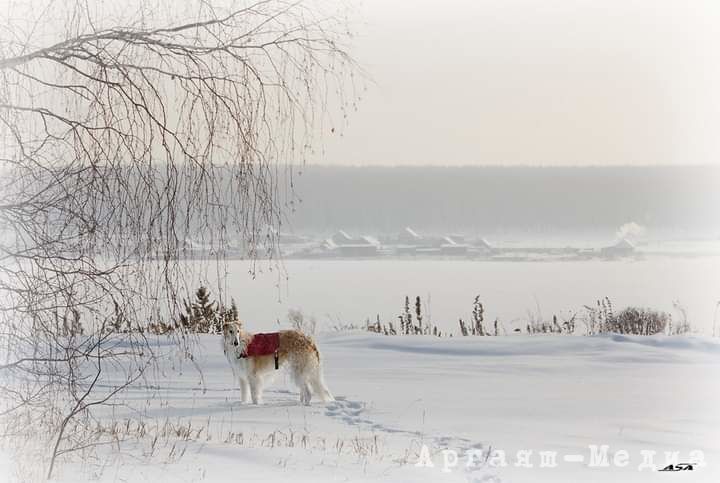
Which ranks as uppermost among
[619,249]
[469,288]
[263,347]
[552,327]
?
[619,249]

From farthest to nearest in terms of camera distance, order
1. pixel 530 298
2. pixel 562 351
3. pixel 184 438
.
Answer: pixel 530 298, pixel 562 351, pixel 184 438

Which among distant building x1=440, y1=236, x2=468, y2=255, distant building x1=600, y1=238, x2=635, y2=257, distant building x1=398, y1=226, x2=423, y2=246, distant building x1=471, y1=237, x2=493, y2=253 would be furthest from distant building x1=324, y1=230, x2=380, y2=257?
distant building x1=600, y1=238, x2=635, y2=257

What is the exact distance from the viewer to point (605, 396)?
852 cm

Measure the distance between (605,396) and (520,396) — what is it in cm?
82

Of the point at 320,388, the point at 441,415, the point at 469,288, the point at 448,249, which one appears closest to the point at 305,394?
the point at 320,388

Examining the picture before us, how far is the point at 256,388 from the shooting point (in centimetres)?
830

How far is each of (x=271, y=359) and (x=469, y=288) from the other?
6.80 m

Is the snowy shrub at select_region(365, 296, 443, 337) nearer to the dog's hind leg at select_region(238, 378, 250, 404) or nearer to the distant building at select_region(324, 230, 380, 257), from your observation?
the distant building at select_region(324, 230, 380, 257)

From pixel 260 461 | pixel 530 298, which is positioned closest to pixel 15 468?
pixel 260 461

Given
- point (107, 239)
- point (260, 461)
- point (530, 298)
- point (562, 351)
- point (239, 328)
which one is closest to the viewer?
point (107, 239)

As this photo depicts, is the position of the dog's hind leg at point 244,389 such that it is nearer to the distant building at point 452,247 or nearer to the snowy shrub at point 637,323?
the snowy shrub at point 637,323

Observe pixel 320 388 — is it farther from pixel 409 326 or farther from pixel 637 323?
pixel 637 323

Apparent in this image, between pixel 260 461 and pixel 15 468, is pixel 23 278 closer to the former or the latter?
pixel 15 468

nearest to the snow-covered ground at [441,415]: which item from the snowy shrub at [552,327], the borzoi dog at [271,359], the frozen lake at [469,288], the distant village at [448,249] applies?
the borzoi dog at [271,359]
